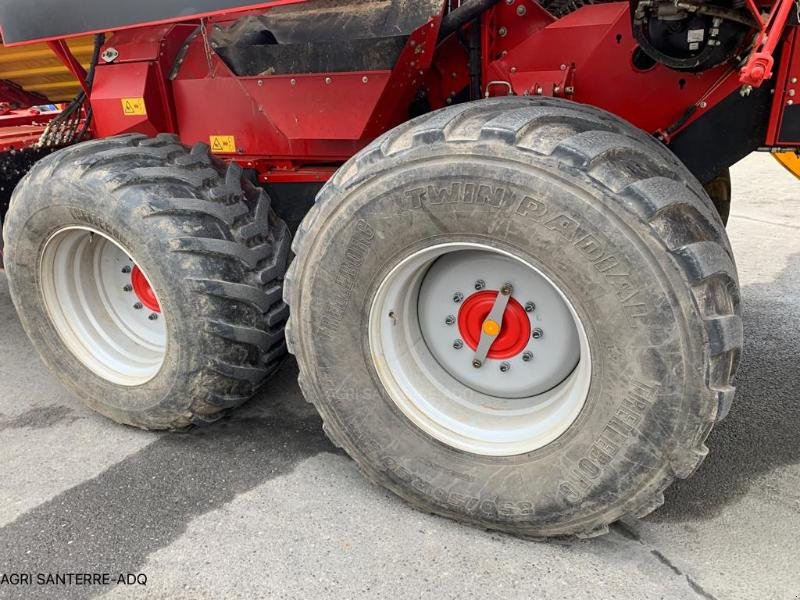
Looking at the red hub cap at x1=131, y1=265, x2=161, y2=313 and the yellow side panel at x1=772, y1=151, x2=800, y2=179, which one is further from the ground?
the yellow side panel at x1=772, y1=151, x2=800, y2=179

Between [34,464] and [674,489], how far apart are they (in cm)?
266

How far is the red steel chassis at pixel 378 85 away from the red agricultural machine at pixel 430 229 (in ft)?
0.04

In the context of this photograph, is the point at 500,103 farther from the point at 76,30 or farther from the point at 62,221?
the point at 62,221

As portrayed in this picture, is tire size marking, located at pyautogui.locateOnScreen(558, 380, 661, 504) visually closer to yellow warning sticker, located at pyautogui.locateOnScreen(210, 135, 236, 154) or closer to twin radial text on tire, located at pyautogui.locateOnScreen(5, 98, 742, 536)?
twin radial text on tire, located at pyautogui.locateOnScreen(5, 98, 742, 536)

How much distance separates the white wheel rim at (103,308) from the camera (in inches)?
118

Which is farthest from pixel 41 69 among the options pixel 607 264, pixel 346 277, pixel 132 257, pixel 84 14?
pixel 607 264

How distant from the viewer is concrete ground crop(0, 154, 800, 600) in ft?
6.75

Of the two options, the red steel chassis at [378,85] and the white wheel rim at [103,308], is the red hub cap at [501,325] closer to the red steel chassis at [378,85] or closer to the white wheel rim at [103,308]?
the red steel chassis at [378,85]

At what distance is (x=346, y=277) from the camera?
2.18 m

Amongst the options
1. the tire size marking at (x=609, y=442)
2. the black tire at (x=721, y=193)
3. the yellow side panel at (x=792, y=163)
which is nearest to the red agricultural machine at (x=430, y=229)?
the tire size marking at (x=609, y=442)

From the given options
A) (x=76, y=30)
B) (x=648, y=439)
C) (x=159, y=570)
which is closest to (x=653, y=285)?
(x=648, y=439)

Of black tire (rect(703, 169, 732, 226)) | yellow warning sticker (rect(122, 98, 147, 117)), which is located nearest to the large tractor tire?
yellow warning sticker (rect(122, 98, 147, 117))

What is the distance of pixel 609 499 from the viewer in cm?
200

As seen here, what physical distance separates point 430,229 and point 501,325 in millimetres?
463
